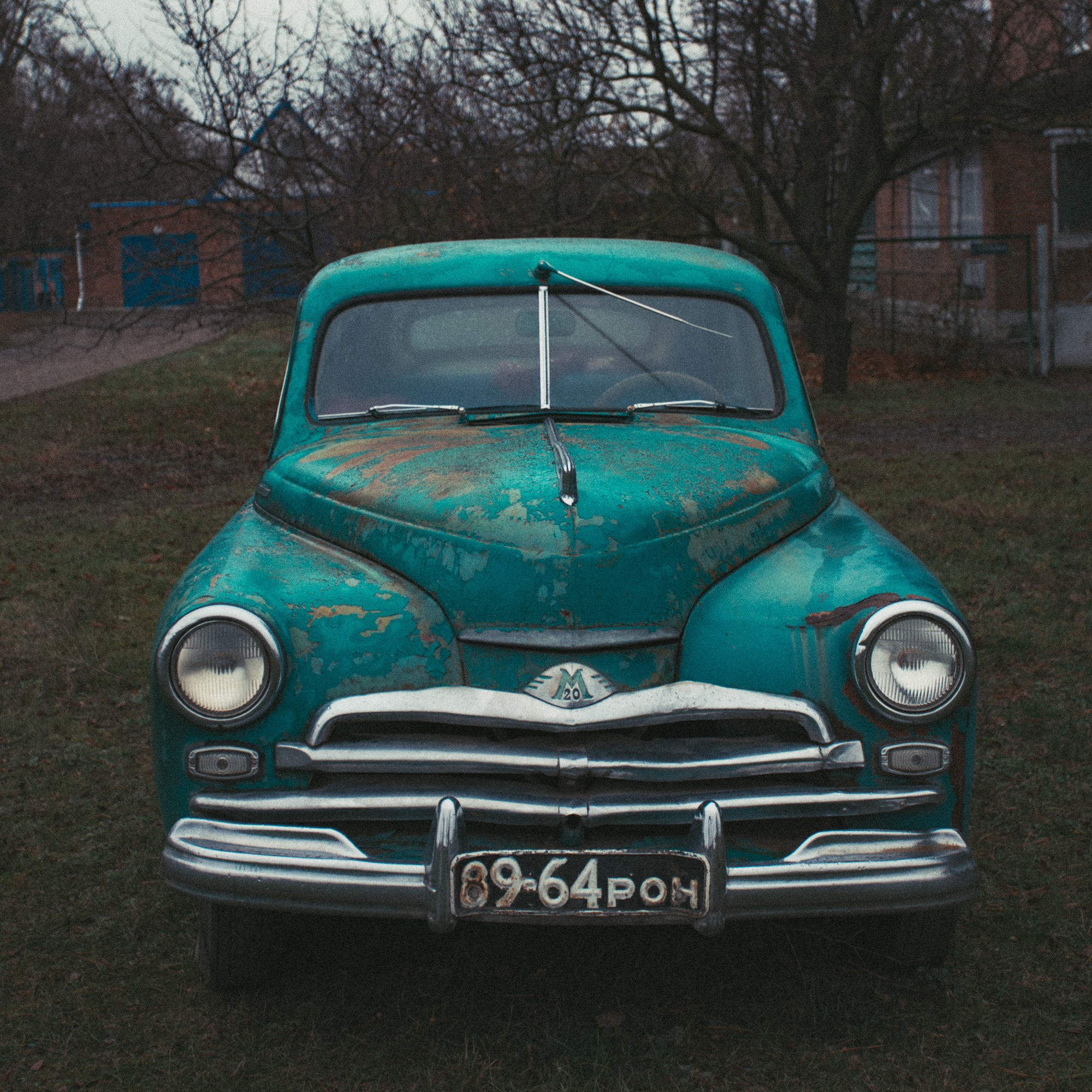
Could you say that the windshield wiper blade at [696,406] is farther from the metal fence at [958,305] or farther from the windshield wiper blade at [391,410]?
the metal fence at [958,305]

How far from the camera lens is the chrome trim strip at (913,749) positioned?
2.54 m

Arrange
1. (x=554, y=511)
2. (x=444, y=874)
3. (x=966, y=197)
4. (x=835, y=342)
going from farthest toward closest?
(x=966, y=197), (x=835, y=342), (x=554, y=511), (x=444, y=874)

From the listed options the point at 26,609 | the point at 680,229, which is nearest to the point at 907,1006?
the point at 26,609

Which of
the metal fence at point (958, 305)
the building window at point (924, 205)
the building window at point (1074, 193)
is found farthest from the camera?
the building window at point (924, 205)

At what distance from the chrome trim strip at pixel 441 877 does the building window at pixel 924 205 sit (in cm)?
2087

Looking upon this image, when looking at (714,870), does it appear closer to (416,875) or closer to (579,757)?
(579,757)

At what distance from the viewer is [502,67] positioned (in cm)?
1232

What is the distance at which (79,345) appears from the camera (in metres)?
21.0

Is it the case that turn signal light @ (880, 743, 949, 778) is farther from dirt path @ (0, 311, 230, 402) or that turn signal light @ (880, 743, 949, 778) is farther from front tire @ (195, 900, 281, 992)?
dirt path @ (0, 311, 230, 402)

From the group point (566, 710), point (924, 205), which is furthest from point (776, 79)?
point (566, 710)

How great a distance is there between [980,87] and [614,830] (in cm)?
1212

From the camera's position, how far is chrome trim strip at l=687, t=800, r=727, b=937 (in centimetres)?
236

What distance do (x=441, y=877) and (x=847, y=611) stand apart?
956 millimetres

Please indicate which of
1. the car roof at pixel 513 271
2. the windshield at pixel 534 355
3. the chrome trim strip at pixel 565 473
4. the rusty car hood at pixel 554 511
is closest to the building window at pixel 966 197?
the car roof at pixel 513 271
